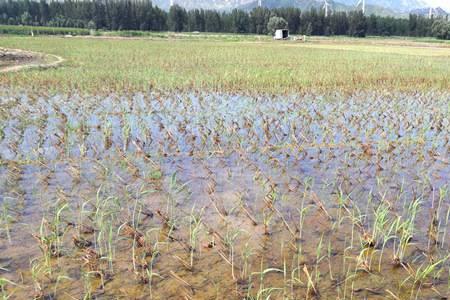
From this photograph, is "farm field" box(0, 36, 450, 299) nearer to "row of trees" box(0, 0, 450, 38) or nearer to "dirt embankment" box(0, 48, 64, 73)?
"dirt embankment" box(0, 48, 64, 73)

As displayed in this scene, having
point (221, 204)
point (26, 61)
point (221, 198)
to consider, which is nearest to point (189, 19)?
point (26, 61)

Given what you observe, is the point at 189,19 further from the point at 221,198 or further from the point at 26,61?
the point at 221,198

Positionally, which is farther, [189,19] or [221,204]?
[189,19]

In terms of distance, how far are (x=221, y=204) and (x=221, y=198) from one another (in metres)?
0.19

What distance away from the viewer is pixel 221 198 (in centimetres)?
498

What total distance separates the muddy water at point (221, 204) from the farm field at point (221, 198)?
2 centimetres

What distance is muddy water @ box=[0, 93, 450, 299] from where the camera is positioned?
3.34 m

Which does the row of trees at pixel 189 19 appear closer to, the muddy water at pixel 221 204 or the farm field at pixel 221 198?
the farm field at pixel 221 198

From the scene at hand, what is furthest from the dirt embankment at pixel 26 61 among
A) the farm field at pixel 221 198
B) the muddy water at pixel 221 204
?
the muddy water at pixel 221 204

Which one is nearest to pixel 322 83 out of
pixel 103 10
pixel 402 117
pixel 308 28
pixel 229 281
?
pixel 402 117

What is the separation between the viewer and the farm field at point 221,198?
3.35 m

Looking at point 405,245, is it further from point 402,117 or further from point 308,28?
point 308,28

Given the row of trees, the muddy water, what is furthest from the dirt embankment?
the row of trees

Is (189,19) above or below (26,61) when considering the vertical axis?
above
